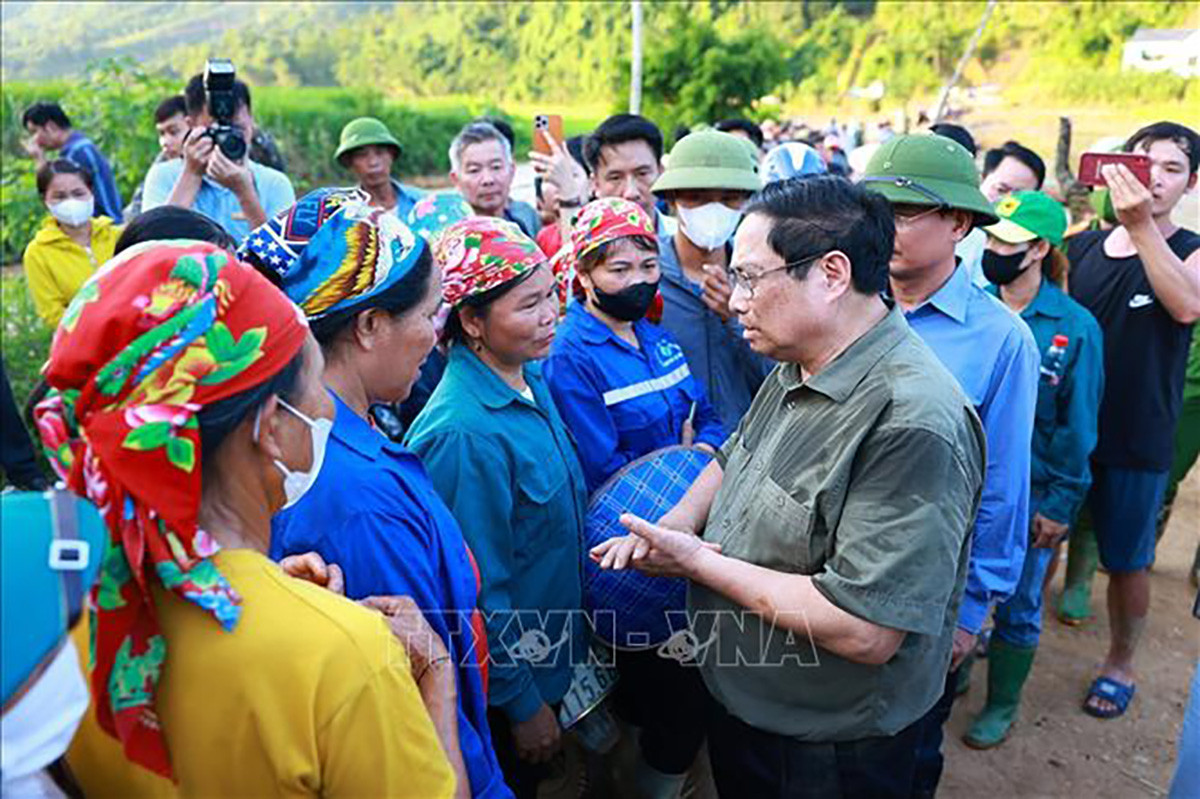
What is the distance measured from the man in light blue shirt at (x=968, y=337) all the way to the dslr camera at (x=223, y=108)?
8.78 ft

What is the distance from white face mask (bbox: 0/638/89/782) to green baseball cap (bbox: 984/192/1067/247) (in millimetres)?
3267

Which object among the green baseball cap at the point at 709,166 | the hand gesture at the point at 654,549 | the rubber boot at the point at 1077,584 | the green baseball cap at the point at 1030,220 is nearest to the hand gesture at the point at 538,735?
the hand gesture at the point at 654,549

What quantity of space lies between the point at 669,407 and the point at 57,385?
195 cm

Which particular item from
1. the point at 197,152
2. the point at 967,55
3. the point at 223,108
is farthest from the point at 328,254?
the point at 967,55

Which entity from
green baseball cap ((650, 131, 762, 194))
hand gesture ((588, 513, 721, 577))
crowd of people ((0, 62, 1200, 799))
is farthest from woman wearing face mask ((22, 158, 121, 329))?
hand gesture ((588, 513, 721, 577))

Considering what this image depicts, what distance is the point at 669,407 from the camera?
2730mm

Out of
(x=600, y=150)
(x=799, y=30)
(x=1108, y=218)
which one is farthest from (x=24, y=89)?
(x=799, y=30)

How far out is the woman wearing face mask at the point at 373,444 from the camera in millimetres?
1533

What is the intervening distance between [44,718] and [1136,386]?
156 inches

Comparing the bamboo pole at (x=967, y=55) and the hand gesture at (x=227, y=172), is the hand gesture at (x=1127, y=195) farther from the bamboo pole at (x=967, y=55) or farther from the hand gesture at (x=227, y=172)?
the bamboo pole at (x=967, y=55)

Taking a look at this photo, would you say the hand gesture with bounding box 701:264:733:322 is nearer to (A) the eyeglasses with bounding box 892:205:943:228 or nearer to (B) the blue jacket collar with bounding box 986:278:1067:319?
(A) the eyeglasses with bounding box 892:205:943:228

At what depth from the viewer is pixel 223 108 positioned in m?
3.76

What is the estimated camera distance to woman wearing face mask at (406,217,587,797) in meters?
2.07

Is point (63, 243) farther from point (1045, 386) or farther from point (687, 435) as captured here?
point (1045, 386)
